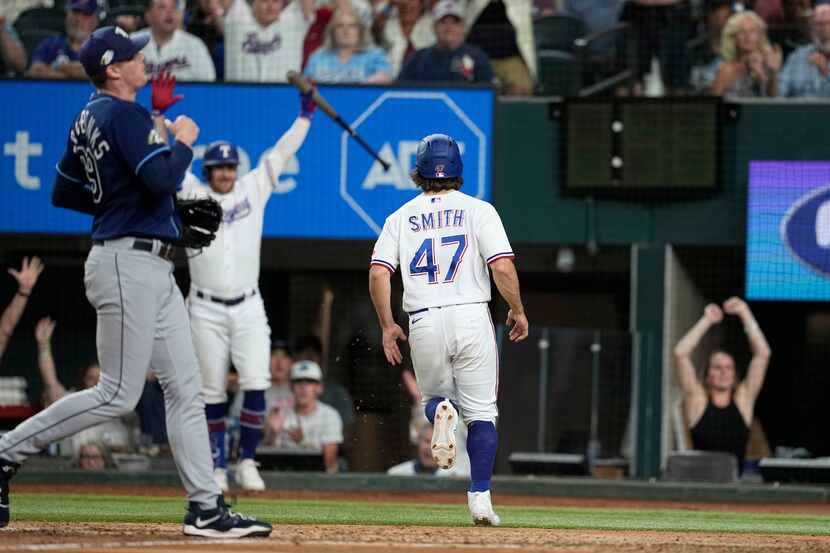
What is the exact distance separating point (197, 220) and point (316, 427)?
6.06 metres

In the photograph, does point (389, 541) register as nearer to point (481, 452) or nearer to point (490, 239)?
point (481, 452)

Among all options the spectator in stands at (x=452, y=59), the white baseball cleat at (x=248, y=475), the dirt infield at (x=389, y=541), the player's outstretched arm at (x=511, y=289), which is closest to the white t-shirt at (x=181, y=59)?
the spectator in stands at (x=452, y=59)

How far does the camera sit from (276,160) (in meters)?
9.54

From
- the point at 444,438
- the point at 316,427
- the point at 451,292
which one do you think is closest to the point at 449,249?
the point at 451,292

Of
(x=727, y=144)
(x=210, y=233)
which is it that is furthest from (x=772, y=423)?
(x=210, y=233)

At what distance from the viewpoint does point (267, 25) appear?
12727 millimetres

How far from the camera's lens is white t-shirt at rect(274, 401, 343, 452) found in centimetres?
1184

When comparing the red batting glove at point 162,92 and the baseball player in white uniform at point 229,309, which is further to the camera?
the baseball player in white uniform at point 229,309

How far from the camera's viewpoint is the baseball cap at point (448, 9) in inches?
493

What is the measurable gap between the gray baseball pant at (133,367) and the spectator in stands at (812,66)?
7.99m

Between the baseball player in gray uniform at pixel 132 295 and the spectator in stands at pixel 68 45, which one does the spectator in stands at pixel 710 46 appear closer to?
the spectator in stands at pixel 68 45

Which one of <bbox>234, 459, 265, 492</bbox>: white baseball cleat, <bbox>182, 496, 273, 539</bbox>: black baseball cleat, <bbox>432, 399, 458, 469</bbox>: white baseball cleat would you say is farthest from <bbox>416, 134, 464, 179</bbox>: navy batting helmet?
<bbox>234, 459, 265, 492</bbox>: white baseball cleat

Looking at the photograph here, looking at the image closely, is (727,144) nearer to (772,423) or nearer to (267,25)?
(772,423)

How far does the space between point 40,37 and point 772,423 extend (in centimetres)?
739
